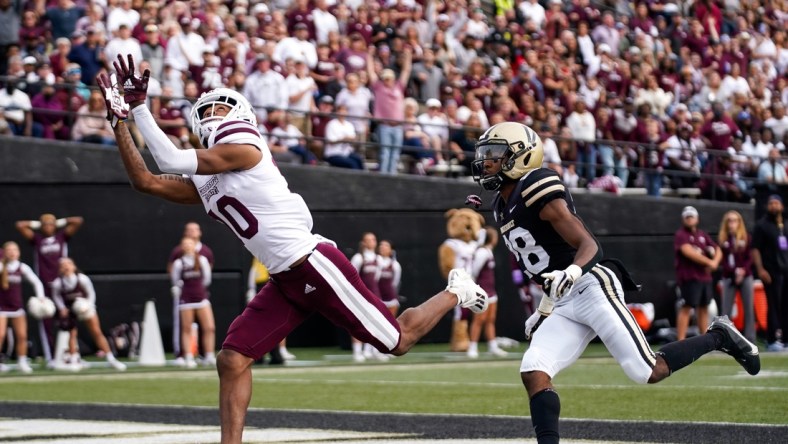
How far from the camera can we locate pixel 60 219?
17531mm

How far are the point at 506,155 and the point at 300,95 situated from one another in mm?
12178

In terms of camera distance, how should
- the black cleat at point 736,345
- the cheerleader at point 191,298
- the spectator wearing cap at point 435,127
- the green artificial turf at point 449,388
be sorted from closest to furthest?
the black cleat at point 736,345 < the green artificial turf at point 449,388 < the cheerleader at point 191,298 < the spectator wearing cap at point 435,127

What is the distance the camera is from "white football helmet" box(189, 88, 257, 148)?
7.00 m

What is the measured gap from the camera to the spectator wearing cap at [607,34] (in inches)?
958

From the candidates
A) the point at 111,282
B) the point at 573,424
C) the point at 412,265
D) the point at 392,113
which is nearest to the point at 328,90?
the point at 392,113

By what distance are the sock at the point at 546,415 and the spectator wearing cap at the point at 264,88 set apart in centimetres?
1210

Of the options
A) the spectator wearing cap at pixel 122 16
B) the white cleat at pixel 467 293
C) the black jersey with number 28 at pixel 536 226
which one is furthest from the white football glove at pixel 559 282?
the spectator wearing cap at pixel 122 16

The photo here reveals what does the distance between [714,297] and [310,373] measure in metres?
6.88

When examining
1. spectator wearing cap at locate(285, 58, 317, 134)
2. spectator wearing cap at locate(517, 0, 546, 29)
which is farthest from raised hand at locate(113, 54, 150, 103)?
spectator wearing cap at locate(517, 0, 546, 29)

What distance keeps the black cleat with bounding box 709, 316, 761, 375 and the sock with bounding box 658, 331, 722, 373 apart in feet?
0.40

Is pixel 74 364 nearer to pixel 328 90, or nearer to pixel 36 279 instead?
pixel 36 279

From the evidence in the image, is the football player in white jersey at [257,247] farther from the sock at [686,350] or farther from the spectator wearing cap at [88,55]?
the spectator wearing cap at [88,55]

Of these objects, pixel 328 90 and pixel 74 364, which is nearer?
pixel 74 364

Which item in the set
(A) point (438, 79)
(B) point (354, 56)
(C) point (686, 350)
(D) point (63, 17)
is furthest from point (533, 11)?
(C) point (686, 350)
